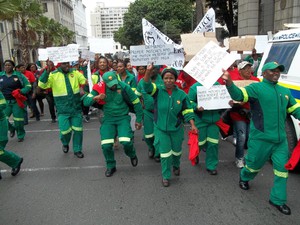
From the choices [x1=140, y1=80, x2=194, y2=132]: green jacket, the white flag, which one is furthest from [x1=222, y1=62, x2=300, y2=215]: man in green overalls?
the white flag

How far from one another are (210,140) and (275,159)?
4.33ft

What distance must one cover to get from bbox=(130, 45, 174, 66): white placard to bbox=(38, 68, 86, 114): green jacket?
1.52m

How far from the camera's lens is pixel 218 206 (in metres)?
4.03

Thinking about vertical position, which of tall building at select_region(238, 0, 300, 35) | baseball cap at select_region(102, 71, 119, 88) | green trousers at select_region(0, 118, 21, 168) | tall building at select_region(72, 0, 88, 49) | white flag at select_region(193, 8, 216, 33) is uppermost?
tall building at select_region(72, 0, 88, 49)

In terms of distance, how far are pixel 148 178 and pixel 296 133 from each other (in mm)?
2340

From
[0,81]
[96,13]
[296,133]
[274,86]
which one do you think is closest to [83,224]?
[274,86]

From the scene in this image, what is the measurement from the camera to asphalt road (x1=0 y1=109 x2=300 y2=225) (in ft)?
12.5

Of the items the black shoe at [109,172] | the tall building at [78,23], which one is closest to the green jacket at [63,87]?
the black shoe at [109,172]

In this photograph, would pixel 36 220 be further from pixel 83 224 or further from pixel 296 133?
pixel 296 133

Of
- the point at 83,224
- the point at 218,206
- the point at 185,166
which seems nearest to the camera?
the point at 83,224

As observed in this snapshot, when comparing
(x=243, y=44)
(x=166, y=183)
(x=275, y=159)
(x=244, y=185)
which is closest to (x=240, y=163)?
(x=244, y=185)

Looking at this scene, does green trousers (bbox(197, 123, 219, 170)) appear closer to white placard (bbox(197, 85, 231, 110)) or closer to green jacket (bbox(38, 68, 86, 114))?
white placard (bbox(197, 85, 231, 110))

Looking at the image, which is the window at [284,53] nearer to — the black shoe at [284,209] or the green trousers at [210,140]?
the green trousers at [210,140]

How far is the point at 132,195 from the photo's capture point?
4453 millimetres
